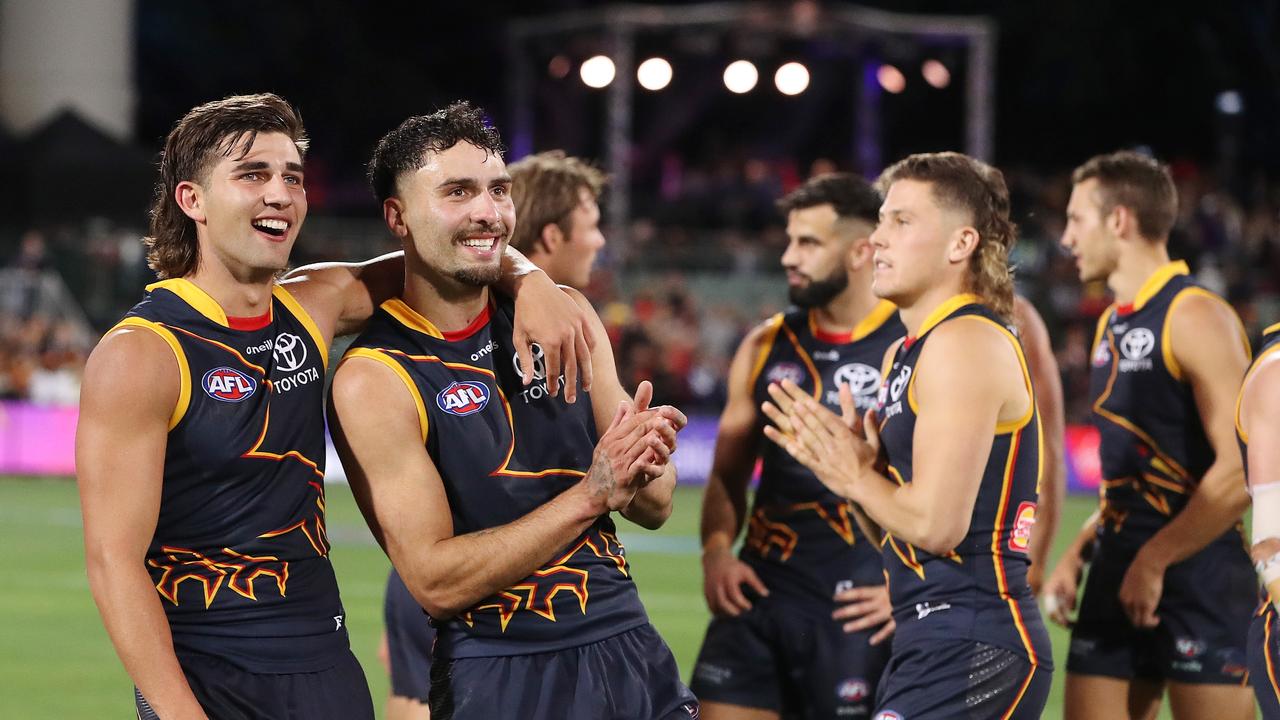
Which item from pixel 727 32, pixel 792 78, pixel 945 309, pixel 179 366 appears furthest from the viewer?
pixel 792 78

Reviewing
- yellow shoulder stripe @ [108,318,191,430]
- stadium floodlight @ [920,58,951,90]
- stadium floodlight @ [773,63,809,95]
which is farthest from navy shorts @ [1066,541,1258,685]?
stadium floodlight @ [920,58,951,90]

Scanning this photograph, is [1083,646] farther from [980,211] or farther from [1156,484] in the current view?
[980,211]

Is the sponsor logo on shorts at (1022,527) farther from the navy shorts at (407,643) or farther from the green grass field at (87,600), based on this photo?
the green grass field at (87,600)

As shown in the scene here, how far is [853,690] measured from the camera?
5.48m

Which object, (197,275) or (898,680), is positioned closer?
(197,275)

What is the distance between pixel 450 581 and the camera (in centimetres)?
389

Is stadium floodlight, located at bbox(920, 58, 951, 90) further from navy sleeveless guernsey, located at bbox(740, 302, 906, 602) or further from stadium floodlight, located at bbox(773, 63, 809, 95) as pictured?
navy sleeveless guernsey, located at bbox(740, 302, 906, 602)

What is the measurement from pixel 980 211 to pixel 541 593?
1.73 metres

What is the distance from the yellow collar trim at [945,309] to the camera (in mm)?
4500

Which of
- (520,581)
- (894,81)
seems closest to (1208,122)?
(894,81)

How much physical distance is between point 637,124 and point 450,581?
25.6m

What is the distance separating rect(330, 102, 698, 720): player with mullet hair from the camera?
3.90 meters

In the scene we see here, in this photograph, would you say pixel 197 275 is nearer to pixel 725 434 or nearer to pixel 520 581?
pixel 520 581

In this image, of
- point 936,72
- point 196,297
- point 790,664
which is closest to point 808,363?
point 790,664
